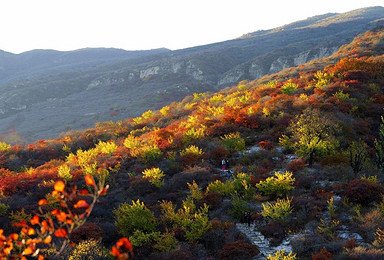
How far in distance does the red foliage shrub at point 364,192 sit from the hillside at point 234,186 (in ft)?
0.14

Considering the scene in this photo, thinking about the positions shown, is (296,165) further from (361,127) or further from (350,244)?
(361,127)

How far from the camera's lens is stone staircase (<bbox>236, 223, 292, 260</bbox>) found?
27.6 ft

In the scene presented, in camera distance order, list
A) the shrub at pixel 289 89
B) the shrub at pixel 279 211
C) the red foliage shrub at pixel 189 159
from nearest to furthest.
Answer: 1. the shrub at pixel 279 211
2. the red foliage shrub at pixel 189 159
3. the shrub at pixel 289 89

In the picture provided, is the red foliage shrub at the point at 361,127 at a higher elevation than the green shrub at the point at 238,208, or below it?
higher

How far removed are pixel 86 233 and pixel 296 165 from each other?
32.5 feet

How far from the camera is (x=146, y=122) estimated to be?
97.7 ft

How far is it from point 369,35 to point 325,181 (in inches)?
1801

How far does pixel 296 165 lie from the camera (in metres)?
13.6

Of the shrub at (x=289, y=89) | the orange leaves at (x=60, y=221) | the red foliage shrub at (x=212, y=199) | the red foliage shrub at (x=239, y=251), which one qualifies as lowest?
the red foliage shrub at (x=212, y=199)

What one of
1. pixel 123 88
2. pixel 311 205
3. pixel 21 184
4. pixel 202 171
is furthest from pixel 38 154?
pixel 123 88

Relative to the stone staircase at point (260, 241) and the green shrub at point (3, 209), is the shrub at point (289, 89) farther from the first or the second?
the green shrub at point (3, 209)

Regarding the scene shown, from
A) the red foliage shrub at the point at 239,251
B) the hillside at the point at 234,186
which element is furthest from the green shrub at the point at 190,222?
the red foliage shrub at the point at 239,251

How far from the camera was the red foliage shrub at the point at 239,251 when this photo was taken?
8.12m

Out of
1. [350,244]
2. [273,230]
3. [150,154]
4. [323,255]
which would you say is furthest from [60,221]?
[150,154]
